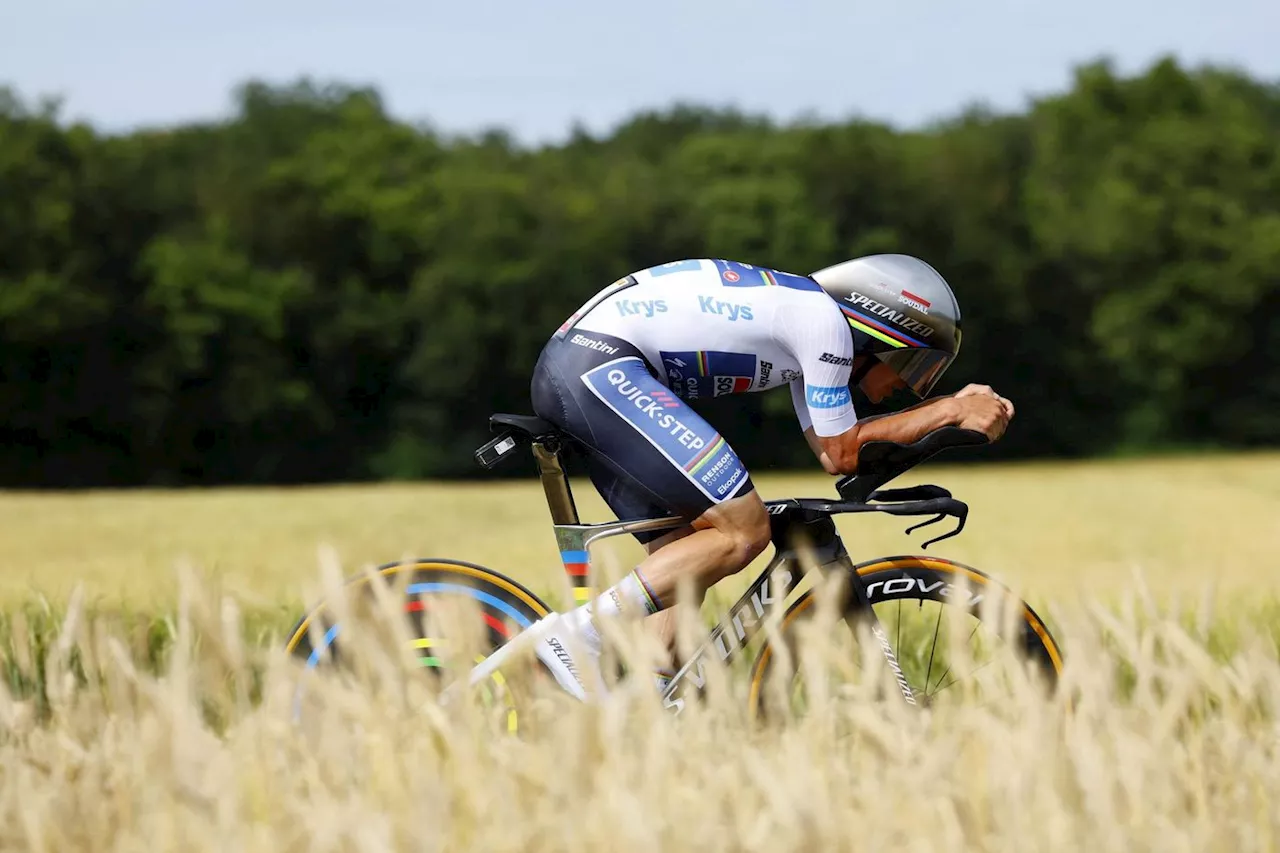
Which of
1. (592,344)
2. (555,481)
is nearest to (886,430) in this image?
(592,344)

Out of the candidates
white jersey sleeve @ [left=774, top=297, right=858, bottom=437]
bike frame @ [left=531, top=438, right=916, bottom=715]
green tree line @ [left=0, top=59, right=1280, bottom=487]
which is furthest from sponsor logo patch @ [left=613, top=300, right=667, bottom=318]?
green tree line @ [left=0, top=59, right=1280, bottom=487]

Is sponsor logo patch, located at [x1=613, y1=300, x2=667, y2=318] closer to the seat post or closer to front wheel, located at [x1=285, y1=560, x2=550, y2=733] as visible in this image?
the seat post

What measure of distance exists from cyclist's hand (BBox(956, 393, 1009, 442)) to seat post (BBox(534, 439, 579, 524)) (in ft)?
4.15

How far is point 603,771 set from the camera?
2928 mm

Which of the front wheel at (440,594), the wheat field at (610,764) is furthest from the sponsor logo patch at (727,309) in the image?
the wheat field at (610,764)

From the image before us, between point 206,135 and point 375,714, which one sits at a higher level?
point 206,135

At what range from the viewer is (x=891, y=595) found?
5125 millimetres

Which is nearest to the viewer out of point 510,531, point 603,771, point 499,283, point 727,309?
point 603,771

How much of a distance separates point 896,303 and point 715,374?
0.61 m

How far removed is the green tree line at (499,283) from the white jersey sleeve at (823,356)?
37.5m

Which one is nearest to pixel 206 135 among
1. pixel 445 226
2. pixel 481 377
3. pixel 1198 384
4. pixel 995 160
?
pixel 445 226

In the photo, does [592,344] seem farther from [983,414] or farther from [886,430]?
[983,414]

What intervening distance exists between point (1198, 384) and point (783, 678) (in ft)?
168

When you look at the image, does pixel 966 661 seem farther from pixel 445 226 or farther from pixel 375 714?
pixel 445 226
